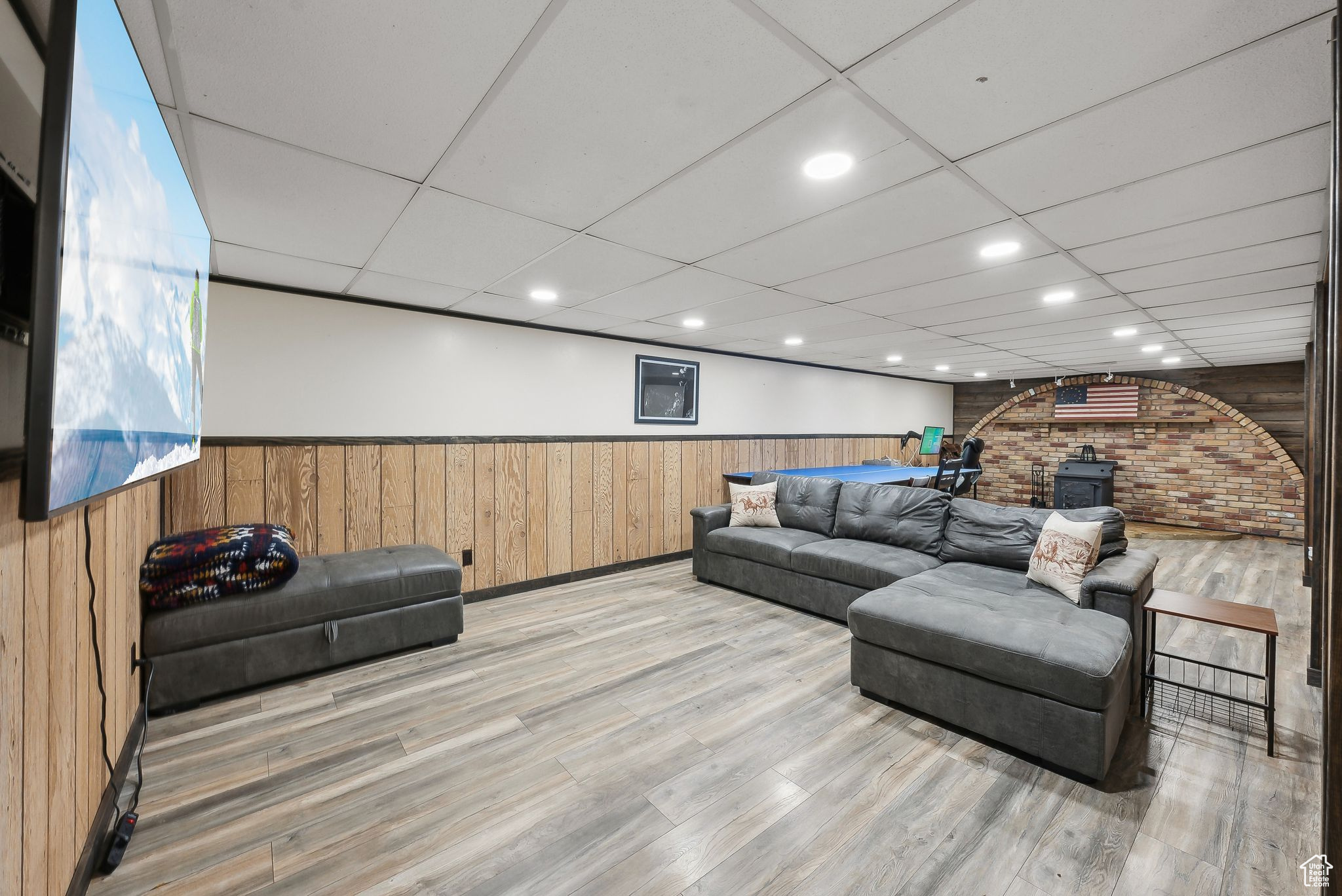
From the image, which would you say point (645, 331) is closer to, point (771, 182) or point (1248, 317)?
Answer: point (771, 182)

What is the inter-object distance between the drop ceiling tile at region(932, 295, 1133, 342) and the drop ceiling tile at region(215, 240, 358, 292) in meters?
4.56

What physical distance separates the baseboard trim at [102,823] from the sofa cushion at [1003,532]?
4.13m

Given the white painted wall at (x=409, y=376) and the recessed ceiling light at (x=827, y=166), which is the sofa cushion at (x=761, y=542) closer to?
the white painted wall at (x=409, y=376)

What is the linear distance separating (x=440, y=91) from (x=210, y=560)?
8.45ft

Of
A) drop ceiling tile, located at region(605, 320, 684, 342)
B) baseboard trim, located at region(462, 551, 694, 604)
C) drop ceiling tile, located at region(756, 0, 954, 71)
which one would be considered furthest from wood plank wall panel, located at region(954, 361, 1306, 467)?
drop ceiling tile, located at region(756, 0, 954, 71)

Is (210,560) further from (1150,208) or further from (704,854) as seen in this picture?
(1150,208)

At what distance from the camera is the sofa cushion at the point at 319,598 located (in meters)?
2.57

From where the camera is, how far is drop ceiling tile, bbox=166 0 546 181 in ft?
3.94

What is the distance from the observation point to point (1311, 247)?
2557 millimetres

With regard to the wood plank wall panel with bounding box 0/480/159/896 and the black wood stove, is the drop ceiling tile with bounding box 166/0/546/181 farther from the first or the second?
the black wood stove

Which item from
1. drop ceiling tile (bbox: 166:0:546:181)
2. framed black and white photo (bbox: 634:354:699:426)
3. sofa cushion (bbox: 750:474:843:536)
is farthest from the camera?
framed black and white photo (bbox: 634:354:699:426)

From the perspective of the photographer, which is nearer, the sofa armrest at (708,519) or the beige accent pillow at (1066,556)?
the beige accent pillow at (1066,556)

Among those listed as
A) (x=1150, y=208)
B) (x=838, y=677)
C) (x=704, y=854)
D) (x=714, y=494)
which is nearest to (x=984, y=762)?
(x=838, y=677)

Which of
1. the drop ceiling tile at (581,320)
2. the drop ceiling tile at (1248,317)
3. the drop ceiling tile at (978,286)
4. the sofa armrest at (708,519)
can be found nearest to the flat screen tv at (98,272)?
the drop ceiling tile at (581,320)
